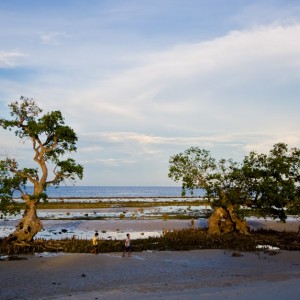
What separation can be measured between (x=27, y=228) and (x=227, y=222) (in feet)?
60.6

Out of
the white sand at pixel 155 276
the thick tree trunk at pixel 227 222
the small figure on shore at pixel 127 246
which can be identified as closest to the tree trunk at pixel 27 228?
the white sand at pixel 155 276

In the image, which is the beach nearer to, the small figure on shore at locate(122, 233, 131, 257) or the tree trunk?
the small figure on shore at locate(122, 233, 131, 257)

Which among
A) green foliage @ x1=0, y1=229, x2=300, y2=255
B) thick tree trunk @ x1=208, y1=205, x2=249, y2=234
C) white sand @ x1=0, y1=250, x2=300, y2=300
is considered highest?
thick tree trunk @ x1=208, y1=205, x2=249, y2=234

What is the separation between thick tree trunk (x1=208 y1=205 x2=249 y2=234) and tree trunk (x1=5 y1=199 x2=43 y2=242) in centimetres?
1611

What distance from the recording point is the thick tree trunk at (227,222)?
3938 cm

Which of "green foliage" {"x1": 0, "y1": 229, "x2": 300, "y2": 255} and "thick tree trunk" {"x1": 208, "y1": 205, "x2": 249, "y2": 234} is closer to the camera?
"green foliage" {"x1": 0, "y1": 229, "x2": 300, "y2": 255}

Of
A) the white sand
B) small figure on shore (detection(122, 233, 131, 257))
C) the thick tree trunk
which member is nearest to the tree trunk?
the white sand

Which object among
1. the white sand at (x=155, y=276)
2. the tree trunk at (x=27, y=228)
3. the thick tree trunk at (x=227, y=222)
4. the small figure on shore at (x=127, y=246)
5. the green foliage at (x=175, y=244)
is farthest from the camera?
the thick tree trunk at (x=227, y=222)

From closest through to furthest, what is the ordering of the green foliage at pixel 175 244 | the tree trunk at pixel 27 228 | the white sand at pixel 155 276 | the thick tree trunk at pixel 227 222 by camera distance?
the white sand at pixel 155 276 → the green foliage at pixel 175 244 → the tree trunk at pixel 27 228 → the thick tree trunk at pixel 227 222

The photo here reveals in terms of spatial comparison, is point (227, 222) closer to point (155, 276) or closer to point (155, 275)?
point (155, 275)

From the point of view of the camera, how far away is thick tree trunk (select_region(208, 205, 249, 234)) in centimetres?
3938

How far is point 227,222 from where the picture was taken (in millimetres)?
39938

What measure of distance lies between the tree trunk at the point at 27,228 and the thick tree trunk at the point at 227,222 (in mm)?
16109

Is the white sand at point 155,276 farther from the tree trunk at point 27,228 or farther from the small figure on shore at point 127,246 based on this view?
the tree trunk at point 27,228
